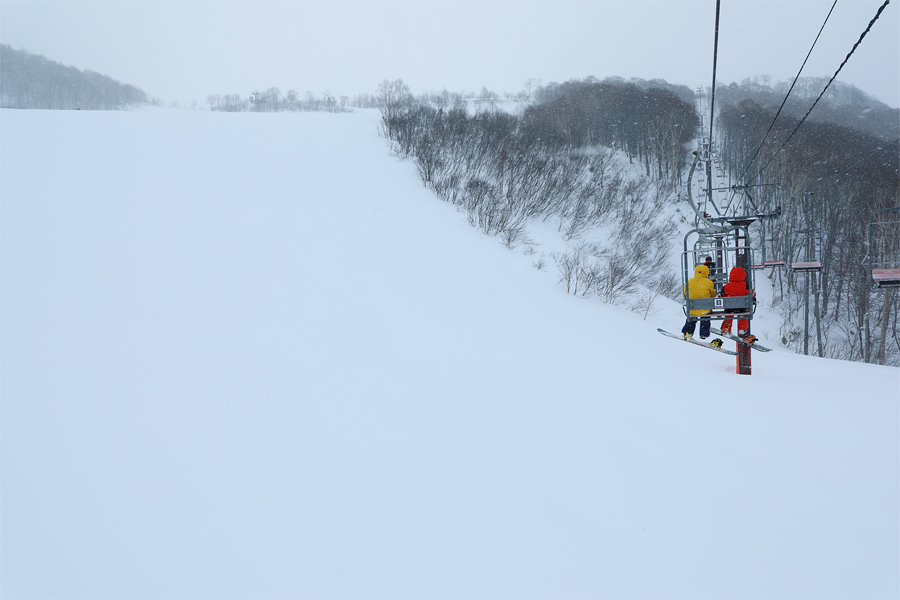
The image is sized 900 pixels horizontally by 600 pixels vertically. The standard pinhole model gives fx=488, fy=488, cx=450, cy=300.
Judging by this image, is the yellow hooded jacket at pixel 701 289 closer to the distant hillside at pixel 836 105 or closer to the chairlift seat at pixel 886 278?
the chairlift seat at pixel 886 278

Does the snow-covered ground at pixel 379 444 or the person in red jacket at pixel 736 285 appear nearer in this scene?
the snow-covered ground at pixel 379 444

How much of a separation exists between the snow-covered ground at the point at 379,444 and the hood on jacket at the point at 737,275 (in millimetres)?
1391

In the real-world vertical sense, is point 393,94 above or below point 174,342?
above

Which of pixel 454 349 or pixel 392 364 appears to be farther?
pixel 454 349

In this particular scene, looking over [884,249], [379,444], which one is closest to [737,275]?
[379,444]

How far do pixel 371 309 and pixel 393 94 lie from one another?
25029 mm

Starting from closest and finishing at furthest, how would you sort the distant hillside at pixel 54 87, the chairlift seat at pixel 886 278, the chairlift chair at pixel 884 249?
1. the chairlift seat at pixel 886 278
2. the chairlift chair at pixel 884 249
3. the distant hillside at pixel 54 87

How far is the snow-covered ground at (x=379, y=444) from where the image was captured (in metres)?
2.59

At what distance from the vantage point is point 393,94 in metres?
28.9

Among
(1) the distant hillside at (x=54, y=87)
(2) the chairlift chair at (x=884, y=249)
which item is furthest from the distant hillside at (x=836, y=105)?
(1) the distant hillside at (x=54, y=87)

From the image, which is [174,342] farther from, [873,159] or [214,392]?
[873,159]

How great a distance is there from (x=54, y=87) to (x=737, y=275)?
79.5 meters

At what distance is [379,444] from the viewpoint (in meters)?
3.70

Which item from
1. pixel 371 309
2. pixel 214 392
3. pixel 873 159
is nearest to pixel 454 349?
pixel 371 309
